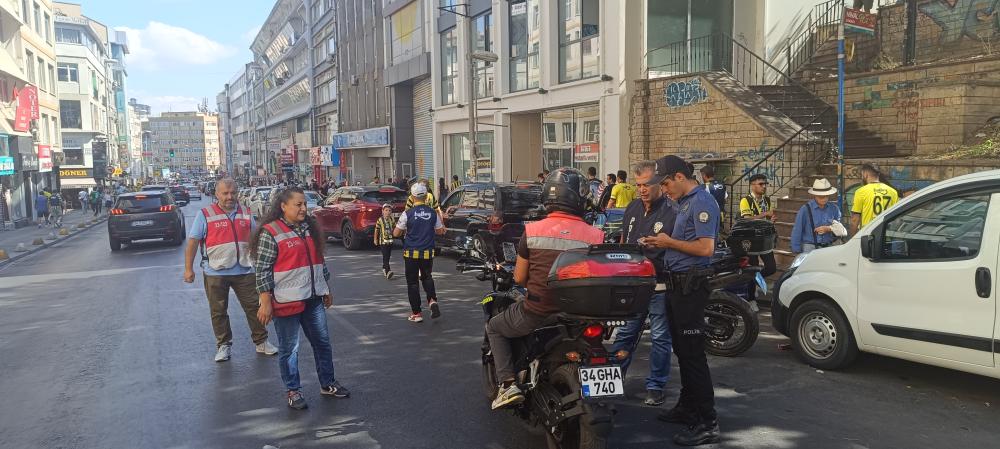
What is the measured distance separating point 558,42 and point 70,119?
53.9 metres

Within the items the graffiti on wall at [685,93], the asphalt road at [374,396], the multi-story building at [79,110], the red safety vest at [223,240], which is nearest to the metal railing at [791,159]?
the graffiti on wall at [685,93]

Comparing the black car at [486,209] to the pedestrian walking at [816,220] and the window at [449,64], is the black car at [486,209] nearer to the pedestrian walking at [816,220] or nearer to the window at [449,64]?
the pedestrian walking at [816,220]

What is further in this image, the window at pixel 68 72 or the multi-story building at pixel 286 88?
the multi-story building at pixel 286 88

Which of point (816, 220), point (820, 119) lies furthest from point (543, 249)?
point (820, 119)

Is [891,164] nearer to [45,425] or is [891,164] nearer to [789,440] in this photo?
[789,440]

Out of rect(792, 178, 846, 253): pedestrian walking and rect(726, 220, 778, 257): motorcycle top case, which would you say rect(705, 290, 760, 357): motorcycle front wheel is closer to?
rect(726, 220, 778, 257): motorcycle top case

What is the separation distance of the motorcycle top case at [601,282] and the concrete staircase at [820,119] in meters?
10.2

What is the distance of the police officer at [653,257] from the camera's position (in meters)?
4.86

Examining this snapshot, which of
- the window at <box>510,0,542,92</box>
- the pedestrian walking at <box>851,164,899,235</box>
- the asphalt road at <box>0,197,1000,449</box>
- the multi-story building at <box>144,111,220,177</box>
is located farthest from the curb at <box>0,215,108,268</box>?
the multi-story building at <box>144,111,220,177</box>

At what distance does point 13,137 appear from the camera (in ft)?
96.4

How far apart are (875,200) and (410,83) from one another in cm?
2833

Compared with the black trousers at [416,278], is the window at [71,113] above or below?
above

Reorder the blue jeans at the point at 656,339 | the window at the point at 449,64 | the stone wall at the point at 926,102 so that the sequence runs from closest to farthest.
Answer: the blue jeans at the point at 656,339, the stone wall at the point at 926,102, the window at the point at 449,64

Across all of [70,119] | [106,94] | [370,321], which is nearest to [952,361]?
[370,321]
